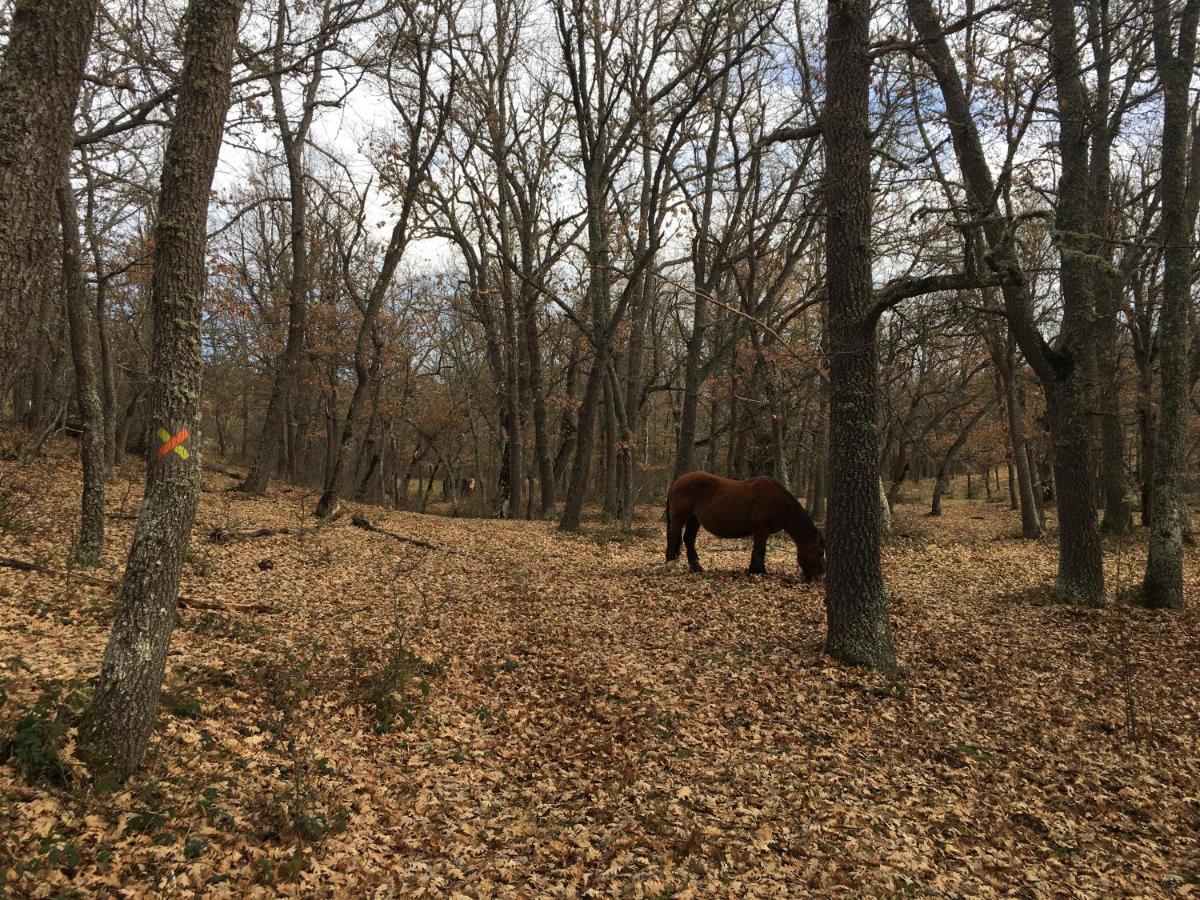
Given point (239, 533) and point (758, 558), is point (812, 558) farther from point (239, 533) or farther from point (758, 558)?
point (239, 533)

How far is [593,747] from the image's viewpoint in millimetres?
5938

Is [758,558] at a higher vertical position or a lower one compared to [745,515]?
lower

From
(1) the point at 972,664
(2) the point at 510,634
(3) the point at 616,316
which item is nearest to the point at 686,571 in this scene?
(2) the point at 510,634

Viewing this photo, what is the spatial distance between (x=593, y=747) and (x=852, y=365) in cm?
484

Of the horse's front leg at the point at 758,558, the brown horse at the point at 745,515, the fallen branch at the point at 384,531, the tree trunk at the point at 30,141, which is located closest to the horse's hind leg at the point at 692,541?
the brown horse at the point at 745,515

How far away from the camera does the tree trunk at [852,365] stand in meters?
7.41

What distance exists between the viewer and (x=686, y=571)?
1257 centimetres

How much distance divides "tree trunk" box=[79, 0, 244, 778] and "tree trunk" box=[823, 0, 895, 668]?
6.11 metres

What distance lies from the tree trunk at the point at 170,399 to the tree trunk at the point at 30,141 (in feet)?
2.00

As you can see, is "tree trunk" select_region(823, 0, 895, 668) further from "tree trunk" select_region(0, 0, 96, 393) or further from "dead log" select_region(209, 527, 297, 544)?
"dead log" select_region(209, 527, 297, 544)

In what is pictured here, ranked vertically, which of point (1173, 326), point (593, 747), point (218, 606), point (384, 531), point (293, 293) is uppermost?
point (293, 293)

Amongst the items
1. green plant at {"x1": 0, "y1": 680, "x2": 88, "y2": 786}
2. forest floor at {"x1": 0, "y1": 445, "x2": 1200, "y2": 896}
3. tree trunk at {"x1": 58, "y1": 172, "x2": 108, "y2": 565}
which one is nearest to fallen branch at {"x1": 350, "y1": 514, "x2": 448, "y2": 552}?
forest floor at {"x1": 0, "y1": 445, "x2": 1200, "y2": 896}

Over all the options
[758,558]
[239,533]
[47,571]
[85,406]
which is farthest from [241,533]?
[758,558]

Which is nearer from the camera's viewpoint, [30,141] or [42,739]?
[30,141]
